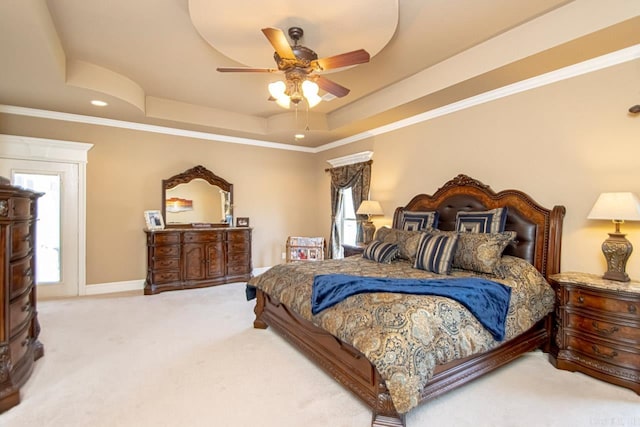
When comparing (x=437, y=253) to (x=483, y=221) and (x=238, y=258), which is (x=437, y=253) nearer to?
(x=483, y=221)

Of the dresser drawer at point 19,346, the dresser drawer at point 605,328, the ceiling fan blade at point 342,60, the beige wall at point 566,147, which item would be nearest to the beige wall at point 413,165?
the beige wall at point 566,147

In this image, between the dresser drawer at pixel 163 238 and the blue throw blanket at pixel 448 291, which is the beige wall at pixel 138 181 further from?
the blue throw blanket at pixel 448 291

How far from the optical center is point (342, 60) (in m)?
2.46

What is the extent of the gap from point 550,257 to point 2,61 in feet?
18.2

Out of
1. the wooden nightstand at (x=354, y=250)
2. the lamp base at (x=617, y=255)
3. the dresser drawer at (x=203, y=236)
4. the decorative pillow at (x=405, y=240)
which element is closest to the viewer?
the lamp base at (x=617, y=255)

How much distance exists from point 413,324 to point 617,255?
76.9 inches

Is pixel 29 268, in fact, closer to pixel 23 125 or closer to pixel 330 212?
pixel 23 125

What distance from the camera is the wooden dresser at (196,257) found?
4.84 meters

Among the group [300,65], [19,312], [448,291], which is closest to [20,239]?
[19,312]

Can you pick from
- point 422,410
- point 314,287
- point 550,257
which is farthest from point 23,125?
point 550,257

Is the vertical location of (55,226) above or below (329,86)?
below

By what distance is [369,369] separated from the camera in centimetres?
193

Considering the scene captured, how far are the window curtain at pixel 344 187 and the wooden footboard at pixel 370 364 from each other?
2.83 m

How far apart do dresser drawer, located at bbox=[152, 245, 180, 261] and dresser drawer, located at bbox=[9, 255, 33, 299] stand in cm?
225
